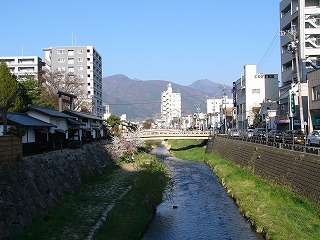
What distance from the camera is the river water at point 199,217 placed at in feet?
63.0

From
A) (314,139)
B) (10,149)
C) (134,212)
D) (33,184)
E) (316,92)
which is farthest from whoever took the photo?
(316,92)

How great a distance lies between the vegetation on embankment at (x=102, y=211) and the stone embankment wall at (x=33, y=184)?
0.49 m

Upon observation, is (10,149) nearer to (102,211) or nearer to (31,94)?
(102,211)

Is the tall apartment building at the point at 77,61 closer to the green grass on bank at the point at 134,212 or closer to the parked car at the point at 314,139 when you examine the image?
the green grass on bank at the point at 134,212

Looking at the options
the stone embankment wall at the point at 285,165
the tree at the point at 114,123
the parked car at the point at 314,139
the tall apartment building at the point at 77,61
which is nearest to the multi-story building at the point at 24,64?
the tall apartment building at the point at 77,61

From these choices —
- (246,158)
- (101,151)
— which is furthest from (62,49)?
(246,158)

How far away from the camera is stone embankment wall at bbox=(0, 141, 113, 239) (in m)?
15.0

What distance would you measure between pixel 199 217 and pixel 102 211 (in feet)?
20.3

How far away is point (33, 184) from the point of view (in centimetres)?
1825

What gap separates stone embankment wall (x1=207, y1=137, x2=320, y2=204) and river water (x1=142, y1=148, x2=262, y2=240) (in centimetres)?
357

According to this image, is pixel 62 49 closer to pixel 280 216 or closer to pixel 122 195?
pixel 122 195

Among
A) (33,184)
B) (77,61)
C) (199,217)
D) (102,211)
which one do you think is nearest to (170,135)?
(199,217)

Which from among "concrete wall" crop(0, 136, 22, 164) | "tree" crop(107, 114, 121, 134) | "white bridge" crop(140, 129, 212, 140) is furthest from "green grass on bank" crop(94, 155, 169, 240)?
"tree" crop(107, 114, 121, 134)

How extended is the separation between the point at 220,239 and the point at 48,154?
12.4m
